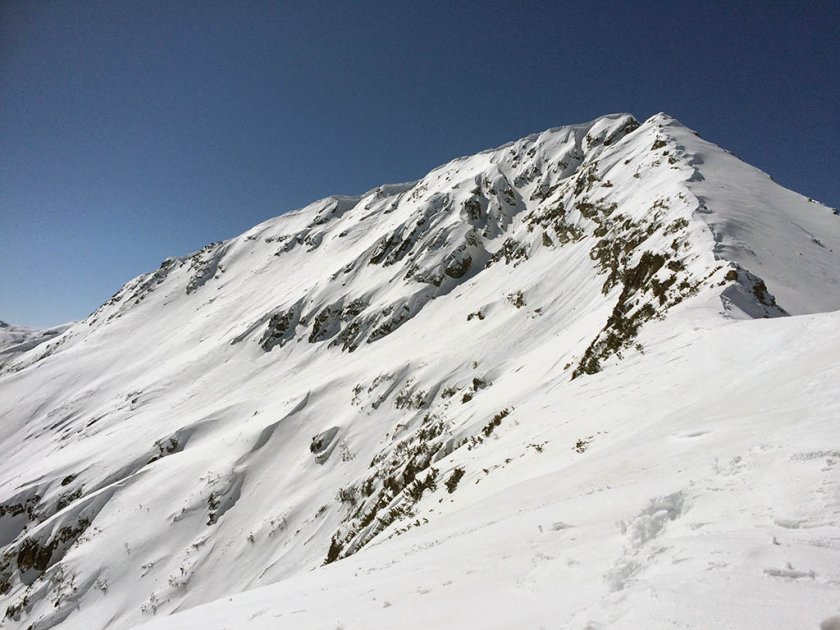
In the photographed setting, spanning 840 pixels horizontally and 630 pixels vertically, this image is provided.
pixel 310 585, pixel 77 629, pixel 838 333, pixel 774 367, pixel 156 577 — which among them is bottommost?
pixel 77 629

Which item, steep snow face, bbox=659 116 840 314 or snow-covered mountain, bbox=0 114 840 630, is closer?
snow-covered mountain, bbox=0 114 840 630

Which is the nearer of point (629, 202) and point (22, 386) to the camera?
point (629, 202)

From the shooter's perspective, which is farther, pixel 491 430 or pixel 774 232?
pixel 774 232

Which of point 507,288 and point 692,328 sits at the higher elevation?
point 507,288

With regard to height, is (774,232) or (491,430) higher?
(774,232)

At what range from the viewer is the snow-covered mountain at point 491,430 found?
12.2ft

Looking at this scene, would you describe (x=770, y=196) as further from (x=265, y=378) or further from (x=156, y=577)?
(x=265, y=378)

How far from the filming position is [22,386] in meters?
64.5

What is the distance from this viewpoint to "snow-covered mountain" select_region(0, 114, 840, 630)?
3.71 meters

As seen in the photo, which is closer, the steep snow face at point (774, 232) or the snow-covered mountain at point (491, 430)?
the snow-covered mountain at point (491, 430)

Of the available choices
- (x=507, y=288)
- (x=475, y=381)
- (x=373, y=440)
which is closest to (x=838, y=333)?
(x=475, y=381)

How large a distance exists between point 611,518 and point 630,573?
103 centimetres

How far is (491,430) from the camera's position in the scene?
504 inches

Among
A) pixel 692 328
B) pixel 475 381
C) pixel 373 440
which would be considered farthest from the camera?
pixel 373 440
